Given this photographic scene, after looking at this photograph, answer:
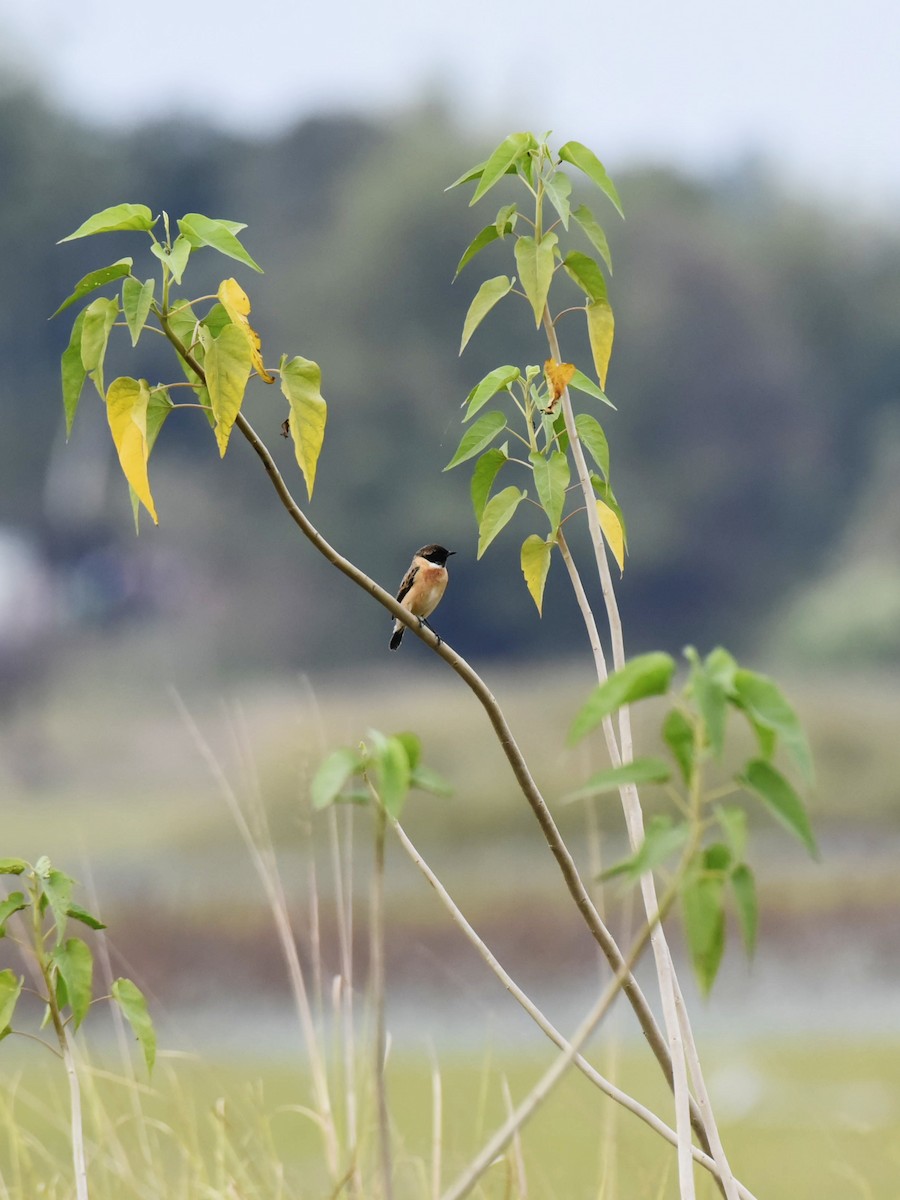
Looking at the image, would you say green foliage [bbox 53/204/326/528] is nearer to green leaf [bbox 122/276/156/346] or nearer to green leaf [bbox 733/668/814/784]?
green leaf [bbox 122/276/156/346]

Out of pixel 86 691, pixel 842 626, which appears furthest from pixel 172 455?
pixel 842 626

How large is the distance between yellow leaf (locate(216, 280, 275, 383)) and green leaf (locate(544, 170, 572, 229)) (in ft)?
0.57

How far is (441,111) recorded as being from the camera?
61.5ft

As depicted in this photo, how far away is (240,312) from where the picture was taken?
2.57 ft

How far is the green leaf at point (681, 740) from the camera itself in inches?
22.9

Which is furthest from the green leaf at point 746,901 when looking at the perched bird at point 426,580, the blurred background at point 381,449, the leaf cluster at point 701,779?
the blurred background at point 381,449

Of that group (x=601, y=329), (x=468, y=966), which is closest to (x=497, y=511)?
(x=601, y=329)

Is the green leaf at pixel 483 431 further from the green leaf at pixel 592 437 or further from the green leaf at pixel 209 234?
the green leaf at pixel 209 234

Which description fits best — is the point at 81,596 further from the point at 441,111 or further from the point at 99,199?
the point at 441,111

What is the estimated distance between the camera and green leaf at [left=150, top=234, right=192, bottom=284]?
0.72 meters

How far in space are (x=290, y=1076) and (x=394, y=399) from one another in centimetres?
1067

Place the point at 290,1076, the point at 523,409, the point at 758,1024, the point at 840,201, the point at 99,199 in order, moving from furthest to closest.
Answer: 1. the point at 840,201
2. the point at 99,199
3. the point at 758,1024
4. the point at 290,1076
5. the point at 523,409

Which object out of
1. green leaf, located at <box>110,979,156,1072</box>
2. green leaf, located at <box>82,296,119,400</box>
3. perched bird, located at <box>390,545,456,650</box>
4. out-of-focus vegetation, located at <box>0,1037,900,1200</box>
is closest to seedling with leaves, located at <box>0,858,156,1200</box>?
green leaf, located at <box>110,979,156,1072</box>

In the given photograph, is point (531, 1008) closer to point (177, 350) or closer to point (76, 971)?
point (76, 971)
